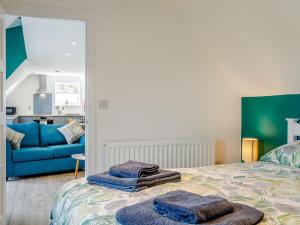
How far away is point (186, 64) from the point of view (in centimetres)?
369

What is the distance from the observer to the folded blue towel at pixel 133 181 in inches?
67.7

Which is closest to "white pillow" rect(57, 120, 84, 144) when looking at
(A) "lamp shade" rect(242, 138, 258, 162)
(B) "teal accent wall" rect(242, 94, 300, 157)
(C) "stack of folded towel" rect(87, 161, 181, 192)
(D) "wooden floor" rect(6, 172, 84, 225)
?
(D) "wooden floor" rect(6, 172, 84, 225)

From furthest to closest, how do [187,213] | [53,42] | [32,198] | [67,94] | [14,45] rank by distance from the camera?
1. [67,94]
2. [53,42]
3. [14,45]
4. [32,198]
5. [187,213]

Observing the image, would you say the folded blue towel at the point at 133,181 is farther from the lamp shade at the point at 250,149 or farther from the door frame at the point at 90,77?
the lamp shade at the point at 250,149

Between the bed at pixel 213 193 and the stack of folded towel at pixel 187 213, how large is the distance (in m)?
0.08

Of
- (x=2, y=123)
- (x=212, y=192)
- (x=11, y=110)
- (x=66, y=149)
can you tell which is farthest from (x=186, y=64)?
(x=11, y=110)

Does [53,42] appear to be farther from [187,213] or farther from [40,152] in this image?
[187,213]

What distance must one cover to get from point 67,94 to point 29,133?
6.54m

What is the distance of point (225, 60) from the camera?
3.78 metres

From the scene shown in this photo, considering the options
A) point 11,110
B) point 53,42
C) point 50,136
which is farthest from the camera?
point 11,110

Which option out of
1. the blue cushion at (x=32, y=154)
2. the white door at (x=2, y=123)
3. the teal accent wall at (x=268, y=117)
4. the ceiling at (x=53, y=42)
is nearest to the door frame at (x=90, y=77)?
the ceiling at (x=53, y=42)

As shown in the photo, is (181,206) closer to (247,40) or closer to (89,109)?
(89,109)

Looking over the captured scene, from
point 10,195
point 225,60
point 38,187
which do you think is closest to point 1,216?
point 10,195

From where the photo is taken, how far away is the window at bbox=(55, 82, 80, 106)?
11688mm
